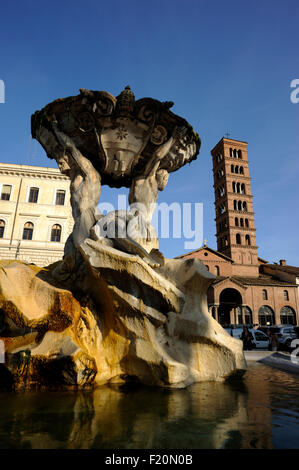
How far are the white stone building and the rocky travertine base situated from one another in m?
25.0

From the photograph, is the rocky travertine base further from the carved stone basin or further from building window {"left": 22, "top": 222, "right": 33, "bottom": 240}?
building window {"left": 22, "top": 222, "right": 33, "bottom": 240}

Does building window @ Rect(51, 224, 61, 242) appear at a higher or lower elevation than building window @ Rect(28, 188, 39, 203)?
lower

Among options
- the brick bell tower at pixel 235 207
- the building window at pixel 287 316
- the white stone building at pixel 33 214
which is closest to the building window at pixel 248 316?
the building window at pixel 287 316

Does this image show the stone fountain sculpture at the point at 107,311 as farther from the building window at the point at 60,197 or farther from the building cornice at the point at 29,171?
the building cornice at the point at 29,171

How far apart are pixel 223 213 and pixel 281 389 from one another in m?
51.0

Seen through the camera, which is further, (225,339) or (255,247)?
(255,247)

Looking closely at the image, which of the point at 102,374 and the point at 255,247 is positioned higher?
the point at 255,247

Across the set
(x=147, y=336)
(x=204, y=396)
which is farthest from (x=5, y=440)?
(x=147, y=336)

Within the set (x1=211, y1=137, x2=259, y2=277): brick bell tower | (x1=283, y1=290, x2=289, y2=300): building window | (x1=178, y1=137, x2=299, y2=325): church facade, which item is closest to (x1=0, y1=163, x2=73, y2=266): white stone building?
(x1=178, y1=137, x2=299, y2=325): church facade

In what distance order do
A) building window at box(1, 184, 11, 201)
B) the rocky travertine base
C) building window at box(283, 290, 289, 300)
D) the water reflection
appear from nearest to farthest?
the water reflection → the rocky travertine base → building window at box(1, 184, 11, 201) → building window at box(283, 290, 289, 300)

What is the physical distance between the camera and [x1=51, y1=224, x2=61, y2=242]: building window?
3020cm

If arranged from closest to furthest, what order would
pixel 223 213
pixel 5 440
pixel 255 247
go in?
1. pixel 5 440
2. pixel 255 247
3. pixel 223 213

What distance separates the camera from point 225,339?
4.92 m
